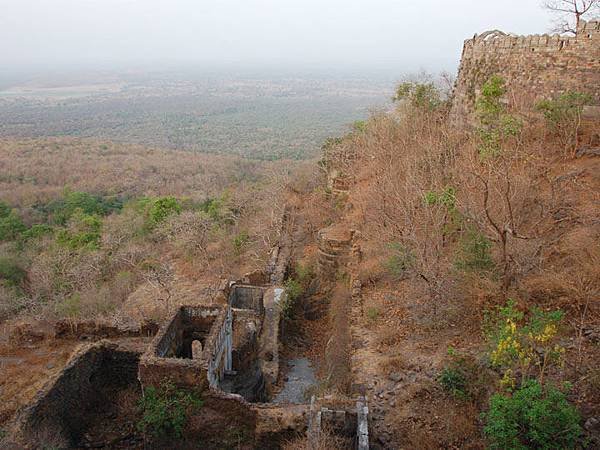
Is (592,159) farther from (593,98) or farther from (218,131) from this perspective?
(218,131)

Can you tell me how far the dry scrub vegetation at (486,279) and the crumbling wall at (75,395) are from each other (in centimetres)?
604

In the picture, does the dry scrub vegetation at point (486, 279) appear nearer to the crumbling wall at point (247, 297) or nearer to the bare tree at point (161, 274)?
the crumbling wall at point (247, 297)

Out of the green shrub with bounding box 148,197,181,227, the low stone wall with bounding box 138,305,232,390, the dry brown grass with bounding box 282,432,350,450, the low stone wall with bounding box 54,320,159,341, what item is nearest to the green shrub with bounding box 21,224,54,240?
the green shrub with bounding box 148,197,181,227

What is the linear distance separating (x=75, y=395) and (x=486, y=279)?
9132mm

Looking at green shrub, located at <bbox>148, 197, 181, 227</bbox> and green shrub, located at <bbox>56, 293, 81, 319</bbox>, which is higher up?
green shrub, located at <bbox>148, 197, 181, 227</bbox>

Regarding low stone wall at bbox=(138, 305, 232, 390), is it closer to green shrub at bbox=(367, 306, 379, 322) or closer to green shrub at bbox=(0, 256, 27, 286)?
green shrub at bbox=(367, 306, 379, 322)

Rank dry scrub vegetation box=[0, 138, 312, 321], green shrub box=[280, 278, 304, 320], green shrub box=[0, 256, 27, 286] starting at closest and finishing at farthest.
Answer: green shrub box=[280, 278, 304, 320], dry scrub vegetation box=[0, 138, 312, 321], green shrub box=[0, 256, 27, 286]

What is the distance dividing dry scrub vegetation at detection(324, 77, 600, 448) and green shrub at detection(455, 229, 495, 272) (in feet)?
0.07

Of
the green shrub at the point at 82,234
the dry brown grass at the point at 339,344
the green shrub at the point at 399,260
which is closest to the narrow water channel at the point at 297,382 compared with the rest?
the dry brown grass at the point at 339,344

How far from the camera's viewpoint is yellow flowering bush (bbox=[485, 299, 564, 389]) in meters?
6.25

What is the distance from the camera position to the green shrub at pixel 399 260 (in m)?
10.4

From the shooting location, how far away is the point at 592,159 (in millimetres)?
12180

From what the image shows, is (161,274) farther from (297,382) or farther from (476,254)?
(476,254)

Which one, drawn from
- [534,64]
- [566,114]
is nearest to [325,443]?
[566,114]
